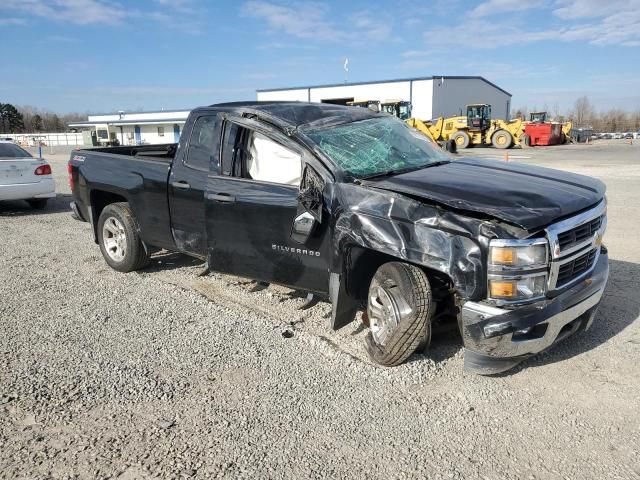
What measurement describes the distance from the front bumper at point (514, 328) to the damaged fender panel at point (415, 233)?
0.16m

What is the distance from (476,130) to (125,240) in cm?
3195

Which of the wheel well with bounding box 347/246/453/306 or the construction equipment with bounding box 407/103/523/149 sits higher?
the construction equipment with bounding box 407/103/523/149

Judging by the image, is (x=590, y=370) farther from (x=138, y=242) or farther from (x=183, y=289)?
(x=138, y=242)

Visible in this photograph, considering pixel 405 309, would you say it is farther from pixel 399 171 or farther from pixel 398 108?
pixel 398 108

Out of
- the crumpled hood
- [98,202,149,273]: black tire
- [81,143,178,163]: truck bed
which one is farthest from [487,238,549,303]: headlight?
[81,143,178,163]: truck bed

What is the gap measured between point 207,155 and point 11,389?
2.51 meters

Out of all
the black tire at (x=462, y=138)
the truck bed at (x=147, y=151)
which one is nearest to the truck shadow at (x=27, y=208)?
the truck bed at (x=147, y=151)

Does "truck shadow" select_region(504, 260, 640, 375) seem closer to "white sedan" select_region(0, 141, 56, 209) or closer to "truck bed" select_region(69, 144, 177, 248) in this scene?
"truck bed" select_region(69, 144, 177, 248)

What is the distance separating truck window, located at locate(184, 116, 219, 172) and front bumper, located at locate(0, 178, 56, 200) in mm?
6783

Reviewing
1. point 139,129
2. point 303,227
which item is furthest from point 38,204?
point 139,129

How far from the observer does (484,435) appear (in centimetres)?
307

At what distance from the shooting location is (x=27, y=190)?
10.3 m

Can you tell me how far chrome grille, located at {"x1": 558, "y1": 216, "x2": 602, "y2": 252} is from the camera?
3.34 meters

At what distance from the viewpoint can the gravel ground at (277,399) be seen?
9.30ft
